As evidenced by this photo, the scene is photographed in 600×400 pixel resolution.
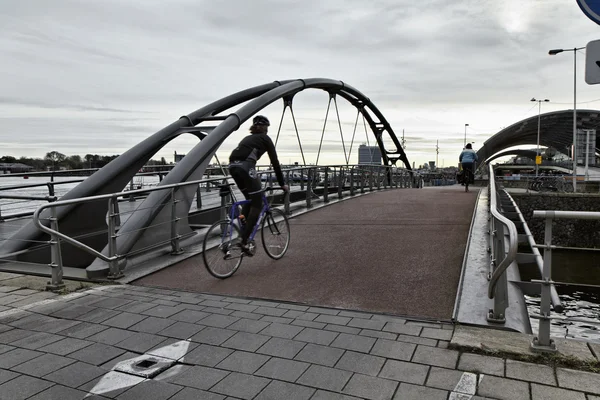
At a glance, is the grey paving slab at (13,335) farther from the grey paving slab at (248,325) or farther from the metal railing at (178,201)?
the grey paving slab at (248,325)

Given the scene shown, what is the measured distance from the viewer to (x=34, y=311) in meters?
4.56

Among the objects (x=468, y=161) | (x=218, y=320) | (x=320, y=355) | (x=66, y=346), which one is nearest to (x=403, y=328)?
(x=320, y=355)

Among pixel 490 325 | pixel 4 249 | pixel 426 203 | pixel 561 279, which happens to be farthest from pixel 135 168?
pixel 561 279

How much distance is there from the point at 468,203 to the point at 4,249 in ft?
36.0

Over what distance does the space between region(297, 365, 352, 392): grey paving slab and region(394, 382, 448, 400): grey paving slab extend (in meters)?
0.37

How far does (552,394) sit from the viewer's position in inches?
109

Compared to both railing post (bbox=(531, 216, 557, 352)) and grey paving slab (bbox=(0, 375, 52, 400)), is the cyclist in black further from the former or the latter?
railing post (bbox=(531, 216, 557, 352))

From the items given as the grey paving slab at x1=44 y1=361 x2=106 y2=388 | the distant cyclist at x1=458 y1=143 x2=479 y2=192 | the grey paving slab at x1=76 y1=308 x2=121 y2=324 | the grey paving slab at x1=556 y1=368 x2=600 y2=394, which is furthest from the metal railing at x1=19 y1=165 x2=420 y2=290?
the grey paving slab at x1=556 y1=368 x2=600 y2=394

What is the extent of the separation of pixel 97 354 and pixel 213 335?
0.91 meters

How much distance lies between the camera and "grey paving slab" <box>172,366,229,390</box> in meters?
3.03

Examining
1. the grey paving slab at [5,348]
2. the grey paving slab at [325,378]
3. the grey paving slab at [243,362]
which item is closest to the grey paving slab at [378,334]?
the grey paving slab at [325,378]

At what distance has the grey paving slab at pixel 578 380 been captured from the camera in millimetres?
2826

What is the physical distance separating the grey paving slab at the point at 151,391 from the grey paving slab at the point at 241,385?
279 millimetres

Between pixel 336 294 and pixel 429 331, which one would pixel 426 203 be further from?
pixel 429 331
